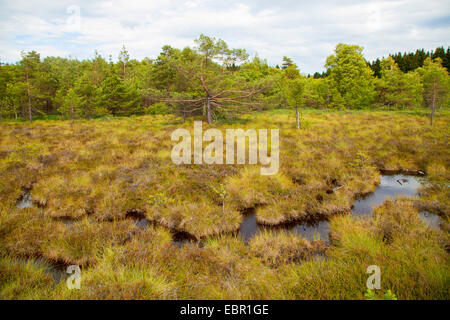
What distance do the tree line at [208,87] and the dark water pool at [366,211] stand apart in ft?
38.1

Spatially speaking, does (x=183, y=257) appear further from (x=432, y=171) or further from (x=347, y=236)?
(x=432, y=171)

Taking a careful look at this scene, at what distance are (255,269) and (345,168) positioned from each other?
26.8 feet

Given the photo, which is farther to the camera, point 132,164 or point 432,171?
point 132,164

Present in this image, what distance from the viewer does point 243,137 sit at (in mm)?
15984

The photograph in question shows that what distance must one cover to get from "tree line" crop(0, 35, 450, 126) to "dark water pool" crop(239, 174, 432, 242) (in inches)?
458

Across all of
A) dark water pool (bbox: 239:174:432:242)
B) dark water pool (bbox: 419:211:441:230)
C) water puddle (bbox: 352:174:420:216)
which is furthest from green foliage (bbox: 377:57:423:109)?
dark water pool (bbox: 419:211:441:230)

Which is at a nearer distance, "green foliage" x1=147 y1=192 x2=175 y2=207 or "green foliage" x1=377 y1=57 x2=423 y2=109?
"green foliage" x1=147 y1=192 x2=175 y2=207

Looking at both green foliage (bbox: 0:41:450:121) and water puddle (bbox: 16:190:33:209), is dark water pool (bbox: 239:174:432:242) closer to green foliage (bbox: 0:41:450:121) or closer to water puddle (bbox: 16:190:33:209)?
water puddle (bbox: 16:190:33:209)

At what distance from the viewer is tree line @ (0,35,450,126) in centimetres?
1855

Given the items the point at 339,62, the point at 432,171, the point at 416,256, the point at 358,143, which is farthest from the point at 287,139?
the point at 339,62

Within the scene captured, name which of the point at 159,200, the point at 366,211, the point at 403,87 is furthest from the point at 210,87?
the point at 403,87

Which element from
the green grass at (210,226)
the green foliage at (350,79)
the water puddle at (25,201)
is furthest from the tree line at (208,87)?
the water puddle at (25,201)

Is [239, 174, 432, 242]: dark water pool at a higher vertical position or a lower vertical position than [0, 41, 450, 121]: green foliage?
lower

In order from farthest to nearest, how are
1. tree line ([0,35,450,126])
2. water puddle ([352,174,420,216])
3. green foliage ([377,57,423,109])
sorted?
green foliage ([377,57,423,109])
tree line ([0,35,450,126])
water puddle ([352,174,420,216])
